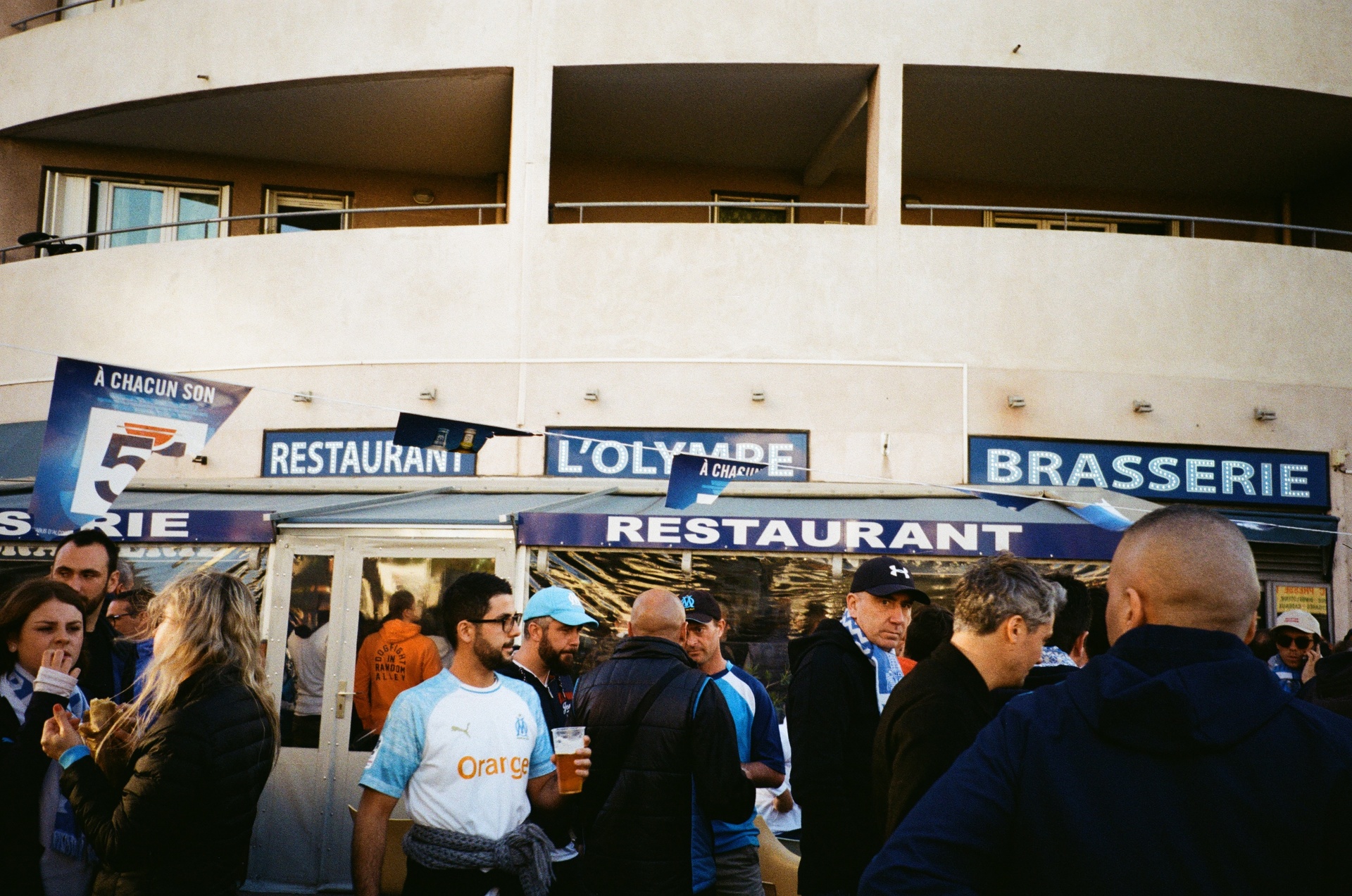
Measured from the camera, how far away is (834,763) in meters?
4.64

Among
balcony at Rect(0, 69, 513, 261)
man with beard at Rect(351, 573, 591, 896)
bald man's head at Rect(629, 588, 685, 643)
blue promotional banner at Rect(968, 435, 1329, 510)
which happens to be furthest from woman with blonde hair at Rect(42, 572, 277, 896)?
balcony at Rect(0, 69, 513, 261)

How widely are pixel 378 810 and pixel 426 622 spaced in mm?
5438

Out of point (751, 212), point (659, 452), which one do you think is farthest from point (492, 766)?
point (751, 212)

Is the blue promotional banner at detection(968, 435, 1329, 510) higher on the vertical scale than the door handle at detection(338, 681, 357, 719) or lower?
higher

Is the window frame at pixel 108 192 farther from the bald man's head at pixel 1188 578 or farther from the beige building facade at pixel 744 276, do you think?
the bald man's head at pixel 1188 578

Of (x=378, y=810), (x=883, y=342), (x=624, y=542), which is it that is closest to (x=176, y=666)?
(x=378, y=810)

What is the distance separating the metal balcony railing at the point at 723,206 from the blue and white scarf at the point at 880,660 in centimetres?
527

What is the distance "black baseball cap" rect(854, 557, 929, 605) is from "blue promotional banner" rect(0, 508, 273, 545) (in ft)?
18.2

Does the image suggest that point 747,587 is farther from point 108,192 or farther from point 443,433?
point 108,192

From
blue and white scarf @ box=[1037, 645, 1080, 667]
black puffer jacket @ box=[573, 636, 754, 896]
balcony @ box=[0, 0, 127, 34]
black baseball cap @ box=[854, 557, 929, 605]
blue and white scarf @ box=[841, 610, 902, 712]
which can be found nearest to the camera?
black puffer jacket @ box=[573, 636, 754, 896]

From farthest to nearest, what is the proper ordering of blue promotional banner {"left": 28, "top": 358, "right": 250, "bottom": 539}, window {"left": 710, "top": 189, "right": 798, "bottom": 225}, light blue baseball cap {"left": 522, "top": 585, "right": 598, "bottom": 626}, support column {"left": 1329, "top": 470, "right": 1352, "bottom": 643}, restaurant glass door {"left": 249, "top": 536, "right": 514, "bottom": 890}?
window {"left": 710, "top": 189, "right": 798, "bottom": 225} < support column {"left": 1329, "top": 470, "right": 1352, "bottom": 643} < restaurant glass door {"left": 249, "top": 536, "right": 514, "bottom": 890} < blue promotional banner {"left": 28, "top": 358, "right": 250, "bottom": 539} < light blue baseball cap {"left": 522, "top": 585, "right": 598, "bottom": 626}

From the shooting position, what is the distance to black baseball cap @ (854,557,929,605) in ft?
16.5

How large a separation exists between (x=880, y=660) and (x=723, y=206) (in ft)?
25.4

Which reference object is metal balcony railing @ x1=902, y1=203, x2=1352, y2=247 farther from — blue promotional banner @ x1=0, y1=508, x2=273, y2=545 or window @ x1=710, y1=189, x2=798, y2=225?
blue promotional banner @ x1=0, y1=508, x2=273, y2=545
